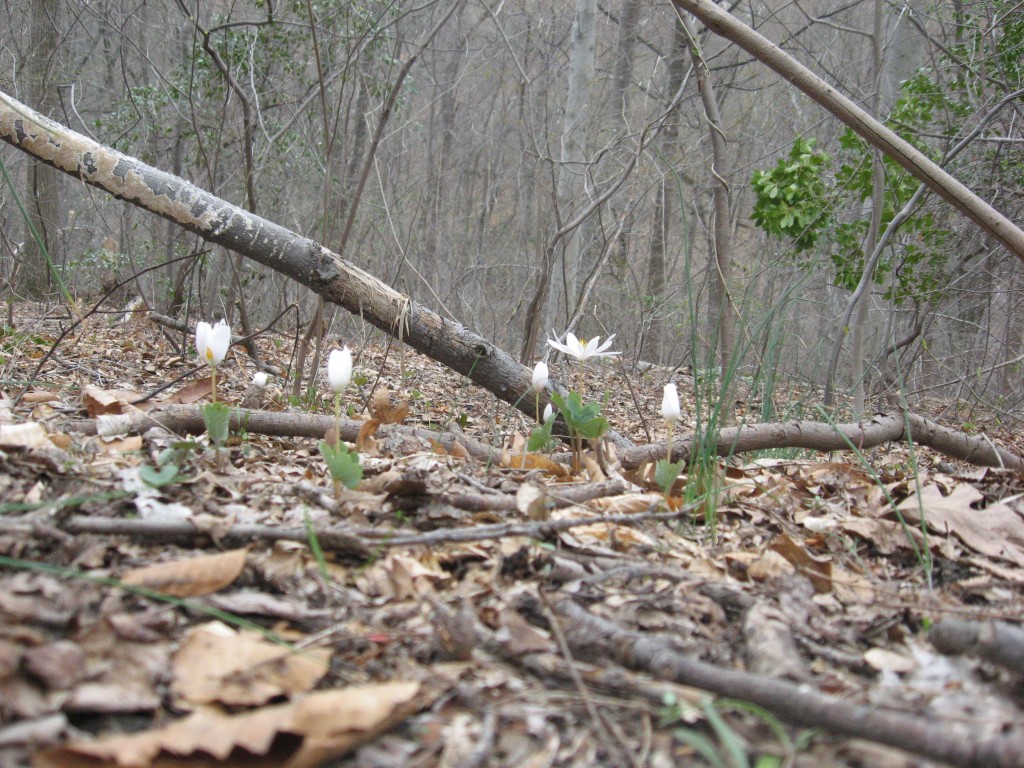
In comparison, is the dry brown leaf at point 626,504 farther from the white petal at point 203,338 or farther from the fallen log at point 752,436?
the white petal at point 203,338

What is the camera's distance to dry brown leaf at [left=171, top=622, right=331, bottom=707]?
3.06ft

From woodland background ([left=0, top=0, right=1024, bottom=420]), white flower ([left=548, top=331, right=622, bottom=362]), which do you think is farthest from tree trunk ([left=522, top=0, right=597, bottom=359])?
white flower ([left=548, top=331, right=622, bottom=362])

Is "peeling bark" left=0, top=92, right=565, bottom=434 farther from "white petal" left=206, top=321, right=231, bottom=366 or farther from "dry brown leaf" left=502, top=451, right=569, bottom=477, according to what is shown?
"white petal" left=206, top=321, right=231, bottom=366

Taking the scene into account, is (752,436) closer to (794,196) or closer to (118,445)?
(118,445)

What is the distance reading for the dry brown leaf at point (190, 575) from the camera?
1.12 meters

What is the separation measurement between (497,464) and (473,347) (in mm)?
987

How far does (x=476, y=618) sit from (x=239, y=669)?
0.38 metres

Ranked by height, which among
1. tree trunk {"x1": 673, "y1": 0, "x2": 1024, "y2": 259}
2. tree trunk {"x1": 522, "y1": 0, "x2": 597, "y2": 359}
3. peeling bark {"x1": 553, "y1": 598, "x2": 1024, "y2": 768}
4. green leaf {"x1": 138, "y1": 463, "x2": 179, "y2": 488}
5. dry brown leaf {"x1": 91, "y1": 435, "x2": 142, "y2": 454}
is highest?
tree trunk {"x1": 522, "y1": 0, "x2": 597, "y2": 359}

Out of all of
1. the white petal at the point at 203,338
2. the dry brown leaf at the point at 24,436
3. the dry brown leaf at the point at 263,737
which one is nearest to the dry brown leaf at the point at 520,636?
the dry brown leaf at the point at 263,737

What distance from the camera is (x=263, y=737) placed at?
0.85 metres

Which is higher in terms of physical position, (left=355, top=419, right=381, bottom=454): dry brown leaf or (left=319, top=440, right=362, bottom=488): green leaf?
(left=355, top=419, right=381, bottom=454): dry brown leaf

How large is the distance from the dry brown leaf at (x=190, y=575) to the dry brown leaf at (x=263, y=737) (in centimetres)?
27

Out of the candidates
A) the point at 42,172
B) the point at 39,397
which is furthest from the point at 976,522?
the point at 42,172

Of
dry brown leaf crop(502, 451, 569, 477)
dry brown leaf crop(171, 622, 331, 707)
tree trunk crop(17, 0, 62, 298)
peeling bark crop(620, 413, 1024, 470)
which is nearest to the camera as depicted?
dry brown leaf crop(171, 622, 331, 707)
